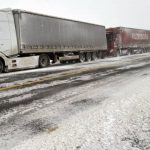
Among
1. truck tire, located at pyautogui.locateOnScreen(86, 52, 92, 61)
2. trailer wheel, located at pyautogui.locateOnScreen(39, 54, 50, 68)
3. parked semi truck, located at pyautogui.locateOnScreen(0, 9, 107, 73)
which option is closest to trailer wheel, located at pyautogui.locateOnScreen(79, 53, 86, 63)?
parked semi truck, located at pyautogui.locateOnScreen(0, 9, 107, 73)

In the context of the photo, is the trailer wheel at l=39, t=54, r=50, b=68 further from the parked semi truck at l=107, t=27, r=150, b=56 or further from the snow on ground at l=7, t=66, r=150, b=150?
the parked semi truck at l=107, t=27, r=150, b=56

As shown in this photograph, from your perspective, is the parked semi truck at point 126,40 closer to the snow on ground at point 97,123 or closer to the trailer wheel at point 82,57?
the trailer wheel at point 82,57

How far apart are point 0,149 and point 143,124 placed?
208 centimetres

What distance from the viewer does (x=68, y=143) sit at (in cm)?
322

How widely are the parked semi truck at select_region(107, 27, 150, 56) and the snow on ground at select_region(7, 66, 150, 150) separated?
2449 cm

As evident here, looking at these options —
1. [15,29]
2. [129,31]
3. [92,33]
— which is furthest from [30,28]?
[129,31]

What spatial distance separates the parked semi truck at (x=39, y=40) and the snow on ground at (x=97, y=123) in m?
9.43

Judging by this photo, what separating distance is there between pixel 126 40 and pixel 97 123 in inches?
1188

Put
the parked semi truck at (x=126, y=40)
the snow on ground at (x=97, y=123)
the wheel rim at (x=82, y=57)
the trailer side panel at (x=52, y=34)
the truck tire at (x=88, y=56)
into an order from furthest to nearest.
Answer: the parked semi truck at (x=126, y=40) < the truck tire at (x=88, y=56) < the wheel rim at (x=82, y=57) < the trailer side panel at (x=52, y=34) < the snow on ground at (x=97, y=123)

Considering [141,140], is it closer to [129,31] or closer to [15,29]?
[15,29]

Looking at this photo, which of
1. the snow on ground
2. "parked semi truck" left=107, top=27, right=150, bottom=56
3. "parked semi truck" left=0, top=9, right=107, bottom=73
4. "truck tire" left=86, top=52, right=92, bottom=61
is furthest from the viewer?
"parked semi truck" left=107, top=27, right=150, bottom=56

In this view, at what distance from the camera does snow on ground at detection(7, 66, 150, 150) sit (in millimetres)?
3168

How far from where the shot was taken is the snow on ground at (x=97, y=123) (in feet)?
10.4

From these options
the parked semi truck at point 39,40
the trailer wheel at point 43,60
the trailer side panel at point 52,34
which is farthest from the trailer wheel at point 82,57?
the trailer wheel at point 43,60
